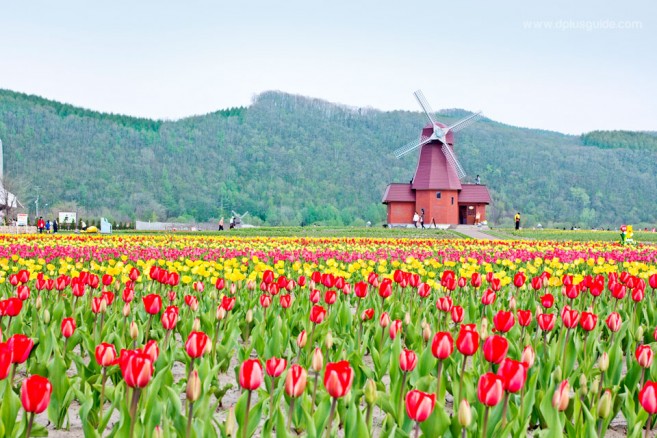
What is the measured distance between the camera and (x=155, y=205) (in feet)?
344

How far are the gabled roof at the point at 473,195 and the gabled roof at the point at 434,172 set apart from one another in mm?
1986

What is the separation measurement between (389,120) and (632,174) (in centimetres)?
5552

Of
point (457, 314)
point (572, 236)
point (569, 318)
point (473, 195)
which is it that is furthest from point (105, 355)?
point (473, 195)

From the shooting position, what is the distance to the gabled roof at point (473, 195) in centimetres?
5353

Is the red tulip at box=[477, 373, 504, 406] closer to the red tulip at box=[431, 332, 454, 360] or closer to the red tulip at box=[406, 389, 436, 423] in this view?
the red tulip at box=[406, 389, 436, 423]

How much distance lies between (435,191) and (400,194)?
311 cm

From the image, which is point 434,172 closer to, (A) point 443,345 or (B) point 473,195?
(B) point 473,195

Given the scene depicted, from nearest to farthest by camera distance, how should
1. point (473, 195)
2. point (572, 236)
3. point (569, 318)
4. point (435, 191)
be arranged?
point (569, 318)
point (572, 236)
point (435, 191)
point (473, 195)

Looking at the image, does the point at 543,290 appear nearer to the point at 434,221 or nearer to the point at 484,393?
the point at 484,393

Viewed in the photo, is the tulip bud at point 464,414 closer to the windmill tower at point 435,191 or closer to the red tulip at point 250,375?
the red tulip at point 250,375

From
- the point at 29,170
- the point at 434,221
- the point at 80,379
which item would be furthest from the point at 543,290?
the point at 29,170

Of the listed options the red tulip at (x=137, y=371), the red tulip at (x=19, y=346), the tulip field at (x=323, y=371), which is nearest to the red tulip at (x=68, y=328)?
the tulip field at (x=323, y=371)

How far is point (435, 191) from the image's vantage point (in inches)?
2012

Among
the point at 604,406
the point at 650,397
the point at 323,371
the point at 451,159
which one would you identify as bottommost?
the point at 323,371
